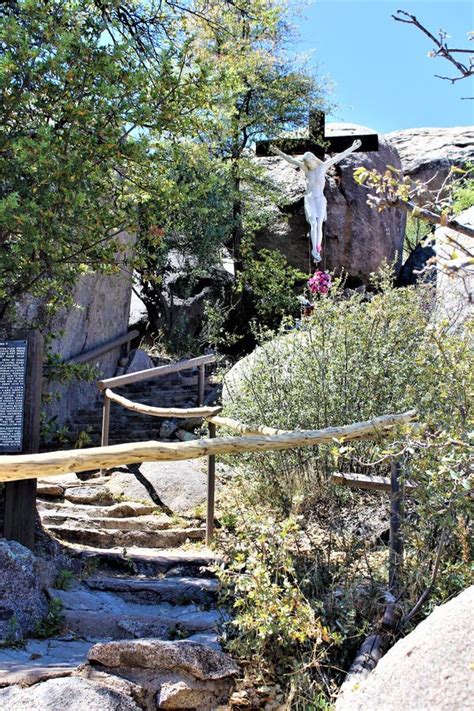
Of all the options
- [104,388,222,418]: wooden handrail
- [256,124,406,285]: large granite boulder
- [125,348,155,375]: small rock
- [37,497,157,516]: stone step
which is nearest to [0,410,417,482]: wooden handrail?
[104,388,222,418]: wooden handrail

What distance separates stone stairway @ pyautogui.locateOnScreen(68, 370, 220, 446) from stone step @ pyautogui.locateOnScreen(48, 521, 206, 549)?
235 centimetres

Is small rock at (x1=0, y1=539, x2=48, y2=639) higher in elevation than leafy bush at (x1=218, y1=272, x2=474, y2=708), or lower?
lower

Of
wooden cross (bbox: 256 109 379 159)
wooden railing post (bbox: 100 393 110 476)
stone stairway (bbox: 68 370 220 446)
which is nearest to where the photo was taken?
wooden railing post (bbox: 100 393 110 476)

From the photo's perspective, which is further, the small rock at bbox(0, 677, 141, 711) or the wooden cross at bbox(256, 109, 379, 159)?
the wooden cross at bbox(256, 109, 379, 159)

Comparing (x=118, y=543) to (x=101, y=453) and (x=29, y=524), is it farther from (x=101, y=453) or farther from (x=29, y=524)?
(x=101, y=453)

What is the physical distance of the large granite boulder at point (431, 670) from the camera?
246 centimetres

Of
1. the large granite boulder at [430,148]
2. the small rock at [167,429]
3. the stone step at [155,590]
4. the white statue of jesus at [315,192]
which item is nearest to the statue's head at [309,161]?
the white statue of jesus at [315,192]

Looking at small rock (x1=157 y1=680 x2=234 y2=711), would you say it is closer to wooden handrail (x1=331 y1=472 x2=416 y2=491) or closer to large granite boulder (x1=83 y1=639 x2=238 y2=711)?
large granite boulder (x1=83 y1=639 x2=238 y2=711)

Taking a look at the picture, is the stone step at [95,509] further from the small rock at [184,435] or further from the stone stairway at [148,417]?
the small rock at [184,435]

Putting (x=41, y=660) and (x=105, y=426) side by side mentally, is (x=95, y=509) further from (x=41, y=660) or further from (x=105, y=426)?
(x=41, y=660)

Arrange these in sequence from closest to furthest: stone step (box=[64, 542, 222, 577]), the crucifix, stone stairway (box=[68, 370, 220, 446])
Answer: stone step (box=[64, 542, 222, 577])
stone stairway (box=[68, 370, 220, 446])
the crucifix

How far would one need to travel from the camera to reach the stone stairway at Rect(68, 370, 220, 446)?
930 cm

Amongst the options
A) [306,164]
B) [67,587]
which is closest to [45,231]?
[67,587]

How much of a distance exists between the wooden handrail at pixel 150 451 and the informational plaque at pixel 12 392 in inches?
48.5
